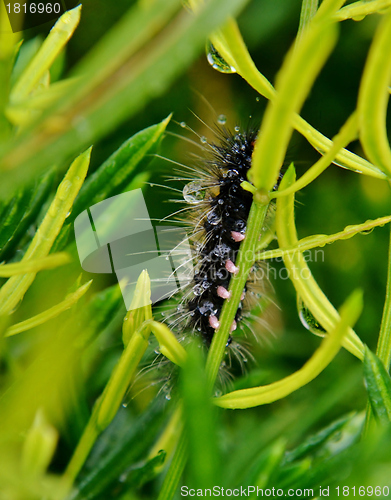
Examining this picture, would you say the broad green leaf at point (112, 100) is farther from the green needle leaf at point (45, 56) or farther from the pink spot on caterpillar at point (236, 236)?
the pink spot on caterpillar at point (236, 236)

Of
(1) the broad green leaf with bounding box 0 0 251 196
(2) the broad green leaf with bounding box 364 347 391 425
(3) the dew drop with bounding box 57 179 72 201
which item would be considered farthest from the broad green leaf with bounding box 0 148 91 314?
(2) the broad green leaf with bounding box 364 347 391 425

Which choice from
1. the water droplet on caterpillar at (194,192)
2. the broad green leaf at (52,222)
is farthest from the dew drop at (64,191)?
the water droplet on caterpillar at (194,192)

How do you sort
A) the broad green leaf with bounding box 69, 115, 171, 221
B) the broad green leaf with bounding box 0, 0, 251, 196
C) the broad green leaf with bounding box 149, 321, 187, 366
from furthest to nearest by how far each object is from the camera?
the broad green leaf with bounding box 69, 115, 171, 221, the broad green leaf with bounding box 149, 321, 187, 366, the broad green leaf with bounding box 0, 0, 251, 196

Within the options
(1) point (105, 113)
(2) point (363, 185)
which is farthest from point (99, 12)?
(1) point (105, 113)

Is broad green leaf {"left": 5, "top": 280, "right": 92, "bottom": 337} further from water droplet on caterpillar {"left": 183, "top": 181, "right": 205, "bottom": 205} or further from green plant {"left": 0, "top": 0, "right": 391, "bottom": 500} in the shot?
water droplet on caterpillar {"left": 183, "top": 181, "right": 205, "bottom": 205}

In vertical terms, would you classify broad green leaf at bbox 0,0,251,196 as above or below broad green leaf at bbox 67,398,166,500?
above

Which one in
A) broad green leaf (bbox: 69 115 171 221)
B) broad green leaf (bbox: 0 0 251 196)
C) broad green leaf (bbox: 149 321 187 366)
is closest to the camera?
broad green leaf (bbox: 0 0 251 196)

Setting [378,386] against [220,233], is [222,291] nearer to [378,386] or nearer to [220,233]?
[220,233]
